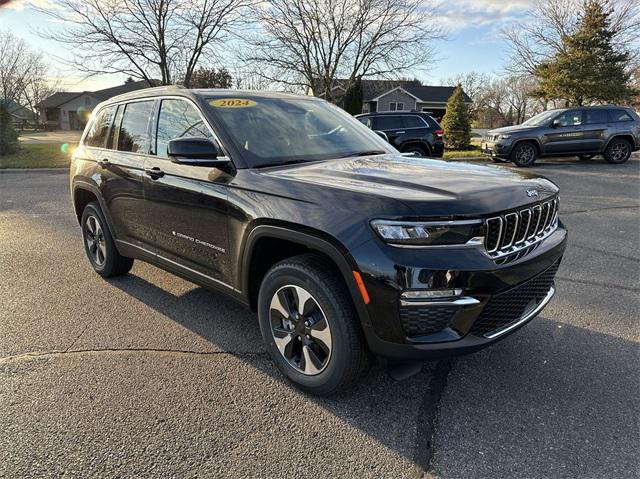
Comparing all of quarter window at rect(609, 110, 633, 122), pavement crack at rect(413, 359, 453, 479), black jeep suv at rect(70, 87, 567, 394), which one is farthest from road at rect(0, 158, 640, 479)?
quarter window at rect(609, 110, 633, 122)

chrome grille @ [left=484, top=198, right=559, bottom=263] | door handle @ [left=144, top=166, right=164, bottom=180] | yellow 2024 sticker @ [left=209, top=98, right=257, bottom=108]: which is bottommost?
chrome grille @ [left=484, top=198, right=559, bottom=263]

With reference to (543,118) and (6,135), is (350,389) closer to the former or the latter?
(543,118)

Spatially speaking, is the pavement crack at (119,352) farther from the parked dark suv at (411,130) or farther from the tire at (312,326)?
the parked dark suv at (411,130)

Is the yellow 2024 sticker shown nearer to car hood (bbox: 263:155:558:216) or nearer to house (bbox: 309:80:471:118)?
car hood (bbox: 263:155:558:216)

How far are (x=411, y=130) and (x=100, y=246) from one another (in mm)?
11276

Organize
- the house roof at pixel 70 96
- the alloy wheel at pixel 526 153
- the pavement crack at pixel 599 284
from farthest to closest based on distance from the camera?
the house roof at pixel 70 96, the alloy wheel at pixel 526 153, the pavement crack at pixel 599 284

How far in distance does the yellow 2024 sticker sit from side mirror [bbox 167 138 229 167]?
19.0 inches

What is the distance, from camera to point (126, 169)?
12.6 ft

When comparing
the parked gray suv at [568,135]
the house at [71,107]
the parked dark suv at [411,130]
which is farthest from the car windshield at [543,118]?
the house at [71,107]

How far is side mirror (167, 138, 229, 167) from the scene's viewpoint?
8.95 feet

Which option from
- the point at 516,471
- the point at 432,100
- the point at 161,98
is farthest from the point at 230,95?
the point at 432,100

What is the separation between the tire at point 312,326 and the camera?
7.69 ft

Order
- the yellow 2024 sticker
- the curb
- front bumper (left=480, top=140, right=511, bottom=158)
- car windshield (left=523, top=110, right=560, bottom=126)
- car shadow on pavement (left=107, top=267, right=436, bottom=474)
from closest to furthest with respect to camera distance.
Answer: car shadow on pavement (left=107, top=267, right=436, bottom=474), the yellow 2024 sticker, front bumper (left=480, top=140, right=511, bottom=158), car windshield (left=523, top=110, right=560, bottom=126), the curb

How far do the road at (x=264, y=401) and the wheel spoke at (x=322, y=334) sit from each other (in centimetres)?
38
